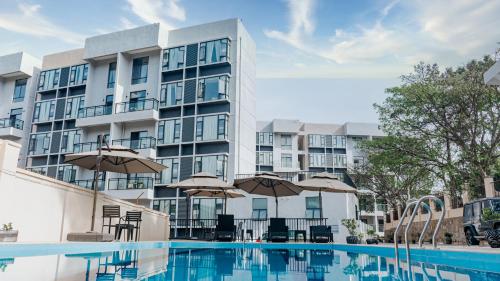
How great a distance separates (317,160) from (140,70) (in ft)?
86.9

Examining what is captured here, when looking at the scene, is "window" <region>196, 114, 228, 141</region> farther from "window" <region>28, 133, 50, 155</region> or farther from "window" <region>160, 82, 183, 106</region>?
"window" <region>28, 133, 50, 155</region>

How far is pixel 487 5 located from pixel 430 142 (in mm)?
8371

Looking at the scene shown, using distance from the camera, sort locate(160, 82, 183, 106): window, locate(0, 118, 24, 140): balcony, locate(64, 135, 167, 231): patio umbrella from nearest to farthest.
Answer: locate(64, 135, 167, 231): patio umbrella, locate(160, 82, 183, 106): window, locate(0, 118, 24, 140): balcony

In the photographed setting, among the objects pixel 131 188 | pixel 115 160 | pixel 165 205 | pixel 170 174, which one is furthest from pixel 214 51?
pixel 115 160

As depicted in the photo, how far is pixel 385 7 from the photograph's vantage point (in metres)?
14.4

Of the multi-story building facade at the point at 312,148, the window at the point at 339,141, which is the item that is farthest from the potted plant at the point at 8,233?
the window at the point at 339,141

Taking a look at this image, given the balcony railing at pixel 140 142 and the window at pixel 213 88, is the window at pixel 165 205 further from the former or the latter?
the window at pixel 213 88

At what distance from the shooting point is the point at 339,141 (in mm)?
51156

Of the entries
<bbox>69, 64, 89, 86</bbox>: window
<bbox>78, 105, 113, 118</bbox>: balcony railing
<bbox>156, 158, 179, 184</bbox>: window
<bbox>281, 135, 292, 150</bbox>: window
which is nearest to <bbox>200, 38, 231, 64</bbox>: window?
<bbox>156, 158, 179, 184</bbox>: window

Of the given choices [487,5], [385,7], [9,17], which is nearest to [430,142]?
[487,5]

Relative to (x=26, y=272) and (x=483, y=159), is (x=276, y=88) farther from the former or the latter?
(x=26, y=272)

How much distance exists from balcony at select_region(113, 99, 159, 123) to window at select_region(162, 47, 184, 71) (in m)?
2.91

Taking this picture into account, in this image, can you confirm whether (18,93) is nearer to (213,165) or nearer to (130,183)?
(130,183)

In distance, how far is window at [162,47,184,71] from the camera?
98.7 feet
